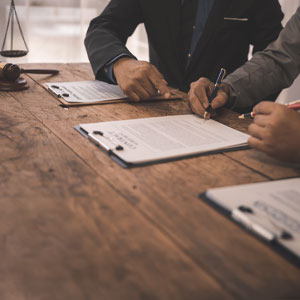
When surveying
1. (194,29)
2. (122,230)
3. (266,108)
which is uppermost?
(194,29)

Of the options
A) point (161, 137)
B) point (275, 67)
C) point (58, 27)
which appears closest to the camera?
point (161, 137)

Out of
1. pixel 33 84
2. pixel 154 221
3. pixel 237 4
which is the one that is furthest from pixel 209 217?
pixel 237 4

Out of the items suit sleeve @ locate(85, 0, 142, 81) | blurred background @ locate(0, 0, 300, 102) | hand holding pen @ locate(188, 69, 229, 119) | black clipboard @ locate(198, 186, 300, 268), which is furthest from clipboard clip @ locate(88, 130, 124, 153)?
blurred background @ locate(0, 0, 300, 102)

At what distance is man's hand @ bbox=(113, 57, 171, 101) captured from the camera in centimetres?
121

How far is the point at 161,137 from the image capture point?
88 cm

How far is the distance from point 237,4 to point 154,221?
1420 millimetres

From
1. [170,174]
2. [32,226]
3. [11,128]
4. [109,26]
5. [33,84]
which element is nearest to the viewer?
[32,226]

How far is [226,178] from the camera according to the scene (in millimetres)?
709

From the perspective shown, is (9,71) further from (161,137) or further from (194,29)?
(194,29)

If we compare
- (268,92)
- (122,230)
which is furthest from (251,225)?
(268,92)

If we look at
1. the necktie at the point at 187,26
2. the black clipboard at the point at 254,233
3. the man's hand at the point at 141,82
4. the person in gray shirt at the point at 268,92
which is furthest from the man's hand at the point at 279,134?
the necktie at the point at 187,26

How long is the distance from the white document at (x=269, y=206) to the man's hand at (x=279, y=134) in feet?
0.29

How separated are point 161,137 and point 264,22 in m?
1.19

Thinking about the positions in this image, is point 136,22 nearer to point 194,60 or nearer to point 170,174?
point 194,60
